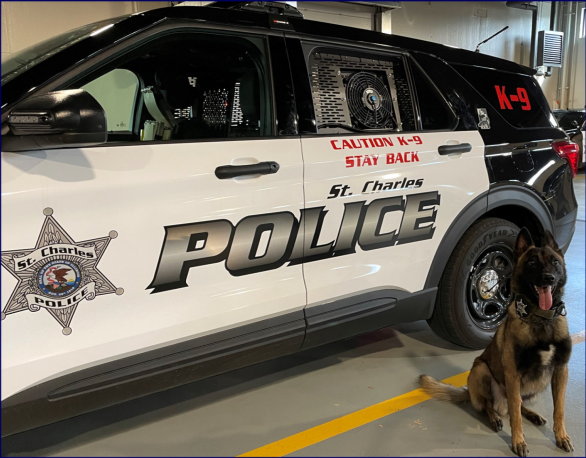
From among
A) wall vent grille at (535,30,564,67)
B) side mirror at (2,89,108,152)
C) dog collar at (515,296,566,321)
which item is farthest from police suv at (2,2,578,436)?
wall vent grille at (535,30,564,67)

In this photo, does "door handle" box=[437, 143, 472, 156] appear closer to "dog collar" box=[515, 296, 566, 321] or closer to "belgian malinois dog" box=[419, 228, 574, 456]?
"belgian malinois dog" box=[419, 228, 574, 456]

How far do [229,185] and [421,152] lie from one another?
111cm

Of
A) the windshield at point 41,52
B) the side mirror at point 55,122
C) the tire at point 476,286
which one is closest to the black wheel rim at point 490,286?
the tire at point 476,286

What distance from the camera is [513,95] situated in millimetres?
3021

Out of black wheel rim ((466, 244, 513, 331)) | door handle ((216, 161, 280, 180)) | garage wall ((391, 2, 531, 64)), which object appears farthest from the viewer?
garage wall ((391, 2, 531, 64))

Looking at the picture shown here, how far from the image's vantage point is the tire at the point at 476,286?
275 cm

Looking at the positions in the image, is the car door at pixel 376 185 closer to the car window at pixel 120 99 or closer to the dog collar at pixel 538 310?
the dog collar at pixel 538 310

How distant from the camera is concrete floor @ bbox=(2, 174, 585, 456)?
2.12m

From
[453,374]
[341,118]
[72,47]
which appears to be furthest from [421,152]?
[72,47]

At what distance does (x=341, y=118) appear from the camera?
236cm

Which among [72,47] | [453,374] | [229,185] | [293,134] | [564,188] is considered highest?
[72,47]

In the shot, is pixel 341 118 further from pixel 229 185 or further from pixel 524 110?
pixel 524 110

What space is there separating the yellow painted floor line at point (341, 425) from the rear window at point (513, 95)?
65.6 inches

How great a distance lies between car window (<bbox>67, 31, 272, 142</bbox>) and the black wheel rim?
160 cm
